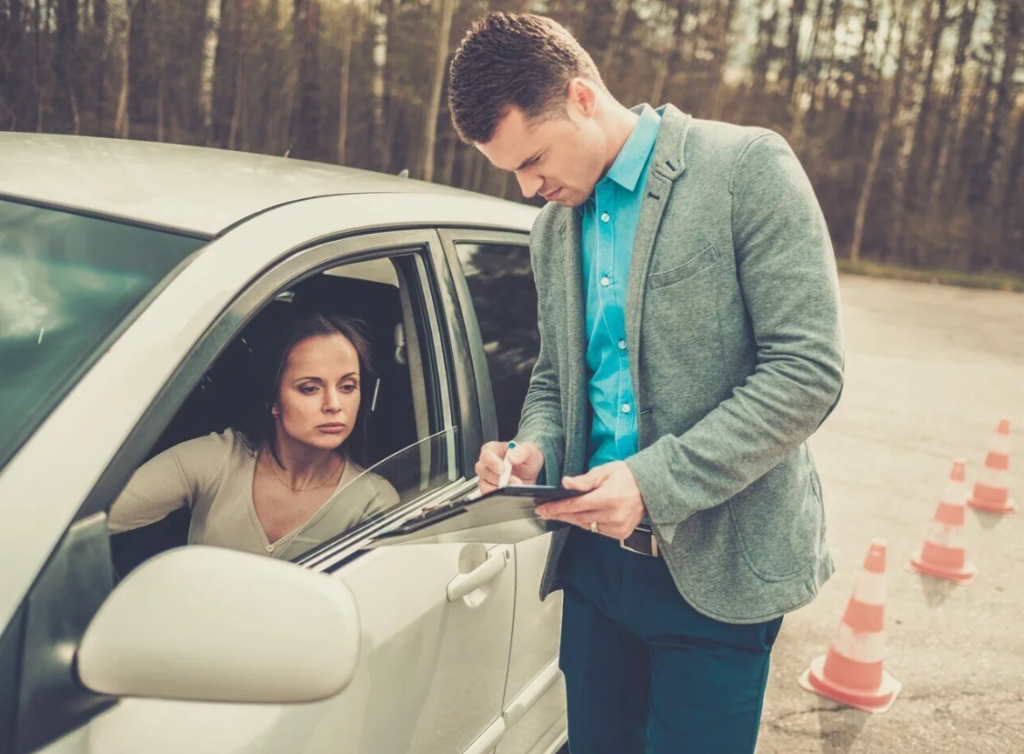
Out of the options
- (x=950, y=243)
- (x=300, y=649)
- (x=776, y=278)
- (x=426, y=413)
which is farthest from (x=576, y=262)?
(x=950, y=243)

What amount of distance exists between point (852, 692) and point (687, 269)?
104 inches

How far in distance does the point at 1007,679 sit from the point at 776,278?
318 centimetres

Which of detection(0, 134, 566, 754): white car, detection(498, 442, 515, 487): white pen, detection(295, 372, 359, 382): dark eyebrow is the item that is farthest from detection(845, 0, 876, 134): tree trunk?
detection(498, 442, 515, 487): white pen

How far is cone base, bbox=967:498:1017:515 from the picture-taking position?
6023 mm

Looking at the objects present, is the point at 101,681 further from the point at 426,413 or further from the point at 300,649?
the point at 426,413

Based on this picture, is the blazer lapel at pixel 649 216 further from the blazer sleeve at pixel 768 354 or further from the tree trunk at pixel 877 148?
the tree trunk at pixel 877 148

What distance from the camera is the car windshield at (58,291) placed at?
1.34 m

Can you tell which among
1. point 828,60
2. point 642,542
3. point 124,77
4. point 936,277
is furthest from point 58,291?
point 828,60

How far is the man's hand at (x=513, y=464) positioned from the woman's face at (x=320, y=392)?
52 centimetres

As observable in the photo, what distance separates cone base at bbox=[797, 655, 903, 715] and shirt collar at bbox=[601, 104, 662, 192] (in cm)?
269

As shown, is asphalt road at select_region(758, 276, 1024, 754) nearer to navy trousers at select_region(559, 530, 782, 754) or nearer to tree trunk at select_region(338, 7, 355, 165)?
navy trousers at select_region(559, 530, 782, 754)

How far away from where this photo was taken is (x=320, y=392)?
2.26 metres

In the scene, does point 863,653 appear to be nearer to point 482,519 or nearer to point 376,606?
point 376,606

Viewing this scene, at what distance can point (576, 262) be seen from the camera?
1.86 m
